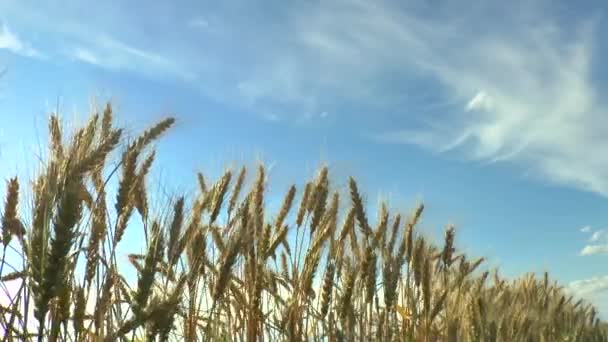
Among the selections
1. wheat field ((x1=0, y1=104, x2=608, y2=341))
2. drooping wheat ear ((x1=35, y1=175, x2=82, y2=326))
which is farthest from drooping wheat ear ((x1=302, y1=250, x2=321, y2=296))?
drooping wheat ear ((x1=35, y1=175, x2=82, y2=326))

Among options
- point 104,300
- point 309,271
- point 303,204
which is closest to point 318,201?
point 303,204

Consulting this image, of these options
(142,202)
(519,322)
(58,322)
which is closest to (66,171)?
(58,322)

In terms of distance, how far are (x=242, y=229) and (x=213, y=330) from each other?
461 millimetres

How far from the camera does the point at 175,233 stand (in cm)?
248

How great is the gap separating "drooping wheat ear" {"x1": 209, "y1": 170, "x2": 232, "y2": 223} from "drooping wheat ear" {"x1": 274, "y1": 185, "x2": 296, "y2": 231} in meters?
0.53

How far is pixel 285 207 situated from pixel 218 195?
2.16 ft

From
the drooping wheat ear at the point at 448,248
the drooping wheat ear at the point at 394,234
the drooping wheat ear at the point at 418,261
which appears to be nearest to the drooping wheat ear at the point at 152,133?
the drooping wheat ear at the point at 394,234

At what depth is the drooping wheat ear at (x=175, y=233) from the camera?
8.06ft

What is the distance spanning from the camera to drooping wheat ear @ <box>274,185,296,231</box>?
3.73m

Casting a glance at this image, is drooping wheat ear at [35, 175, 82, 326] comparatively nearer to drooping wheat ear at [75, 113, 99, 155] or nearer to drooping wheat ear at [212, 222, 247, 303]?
drooping wheat ear at [75, 113, 99, 155]

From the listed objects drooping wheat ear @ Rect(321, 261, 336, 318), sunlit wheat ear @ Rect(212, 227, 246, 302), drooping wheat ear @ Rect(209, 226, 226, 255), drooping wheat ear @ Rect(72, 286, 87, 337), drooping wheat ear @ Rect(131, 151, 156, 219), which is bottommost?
drooping wheat ear @ Rect(72, 286, 87, 337)

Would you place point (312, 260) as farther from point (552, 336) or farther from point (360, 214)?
point (552, 336)

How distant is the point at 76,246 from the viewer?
2346 millimetres

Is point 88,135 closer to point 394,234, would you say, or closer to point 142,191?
point 142,191
